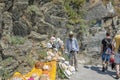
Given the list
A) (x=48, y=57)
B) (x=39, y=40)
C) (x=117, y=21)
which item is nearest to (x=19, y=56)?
(x=48, y=57)

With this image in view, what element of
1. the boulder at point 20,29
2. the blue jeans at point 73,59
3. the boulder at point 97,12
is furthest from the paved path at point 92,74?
the boulder at point 97,12

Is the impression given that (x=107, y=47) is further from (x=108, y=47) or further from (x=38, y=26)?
(x=38, y=26)

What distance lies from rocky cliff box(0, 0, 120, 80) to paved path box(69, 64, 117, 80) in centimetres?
182

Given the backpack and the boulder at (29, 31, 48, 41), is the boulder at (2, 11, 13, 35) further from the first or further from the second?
the backpack

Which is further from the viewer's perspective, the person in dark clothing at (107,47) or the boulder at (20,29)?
the boulder at (20,29)

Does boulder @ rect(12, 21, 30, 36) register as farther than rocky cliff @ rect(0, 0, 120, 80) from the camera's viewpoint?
Yes

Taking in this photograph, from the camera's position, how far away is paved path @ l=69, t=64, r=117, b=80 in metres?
13.6

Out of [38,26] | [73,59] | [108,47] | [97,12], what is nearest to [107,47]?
[108,47]

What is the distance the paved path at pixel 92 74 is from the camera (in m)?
13.6

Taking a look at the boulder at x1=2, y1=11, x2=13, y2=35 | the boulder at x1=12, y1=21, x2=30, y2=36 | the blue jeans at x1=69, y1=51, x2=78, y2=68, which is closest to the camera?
the blue jeans at x1=69, y1=51, x2=78, y2=68

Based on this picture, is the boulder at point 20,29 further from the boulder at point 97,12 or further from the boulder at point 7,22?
the boulder at point 97,12

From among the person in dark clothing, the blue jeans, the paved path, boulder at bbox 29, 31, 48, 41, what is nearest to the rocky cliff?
boulder at bbox 29, 31, 48, 41

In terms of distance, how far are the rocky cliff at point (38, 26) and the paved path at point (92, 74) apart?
1.82 meters

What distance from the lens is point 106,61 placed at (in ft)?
46.6
